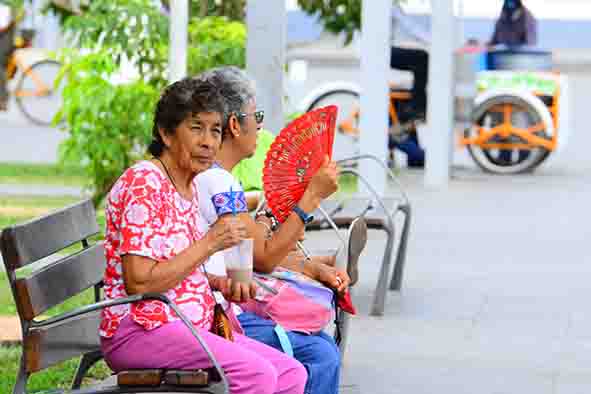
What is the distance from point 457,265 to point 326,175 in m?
4.92

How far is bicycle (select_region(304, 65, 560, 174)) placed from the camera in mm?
15406

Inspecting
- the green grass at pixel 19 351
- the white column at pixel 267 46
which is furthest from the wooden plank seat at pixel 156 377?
the white column at pixel 267 46

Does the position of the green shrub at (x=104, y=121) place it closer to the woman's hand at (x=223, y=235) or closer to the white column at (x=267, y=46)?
the white column at (x=267, y=46)

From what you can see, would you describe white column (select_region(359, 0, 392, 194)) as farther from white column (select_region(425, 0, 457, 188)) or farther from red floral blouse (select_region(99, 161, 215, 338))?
red floral blouse (select_region(99, 161, 215, 338))

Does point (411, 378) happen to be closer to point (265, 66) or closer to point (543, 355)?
point (543, 355)

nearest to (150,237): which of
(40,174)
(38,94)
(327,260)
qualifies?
(327,260)

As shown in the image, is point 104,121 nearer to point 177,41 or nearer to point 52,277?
point 177,41

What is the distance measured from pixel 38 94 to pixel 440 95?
8.39 metres

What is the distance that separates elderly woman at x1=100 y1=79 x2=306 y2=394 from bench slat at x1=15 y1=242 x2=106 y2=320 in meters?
0.18

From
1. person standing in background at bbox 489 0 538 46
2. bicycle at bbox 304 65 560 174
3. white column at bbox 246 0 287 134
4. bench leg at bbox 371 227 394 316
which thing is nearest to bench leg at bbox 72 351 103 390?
bench leg at bbox 371 227 394 316

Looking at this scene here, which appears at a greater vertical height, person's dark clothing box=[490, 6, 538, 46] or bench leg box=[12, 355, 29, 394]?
person's dark clothing box=[490, 6, 538, 46]

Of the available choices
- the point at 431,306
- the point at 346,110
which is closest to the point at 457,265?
the point at 431,306

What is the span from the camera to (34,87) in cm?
2212

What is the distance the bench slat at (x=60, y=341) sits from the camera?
171 inches
